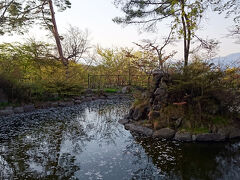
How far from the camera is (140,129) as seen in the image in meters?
5.61

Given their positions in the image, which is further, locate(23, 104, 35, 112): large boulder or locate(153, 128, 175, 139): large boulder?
locate(23, 104, 35, 112): large boulder

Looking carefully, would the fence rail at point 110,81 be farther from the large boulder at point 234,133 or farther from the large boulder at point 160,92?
the large boulder at point 234,133

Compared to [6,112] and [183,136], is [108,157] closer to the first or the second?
[183,136]

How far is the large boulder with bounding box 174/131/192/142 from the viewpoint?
4.77 meters

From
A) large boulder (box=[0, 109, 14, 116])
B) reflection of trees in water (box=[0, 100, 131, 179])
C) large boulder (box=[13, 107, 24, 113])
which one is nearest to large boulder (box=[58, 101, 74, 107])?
large boulder (box=[13, 107, 24, 113])

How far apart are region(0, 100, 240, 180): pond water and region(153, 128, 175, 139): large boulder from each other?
0.95ft

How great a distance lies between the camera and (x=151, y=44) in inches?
331

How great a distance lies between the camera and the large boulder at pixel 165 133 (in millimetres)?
4980

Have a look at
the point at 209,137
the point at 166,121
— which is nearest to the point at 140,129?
the point at 166,121

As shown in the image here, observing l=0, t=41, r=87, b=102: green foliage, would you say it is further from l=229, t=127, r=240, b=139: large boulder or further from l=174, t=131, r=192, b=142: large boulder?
l=229, t=127, r=240, b=139: large boulder

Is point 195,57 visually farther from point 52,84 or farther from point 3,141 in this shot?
point 52,84

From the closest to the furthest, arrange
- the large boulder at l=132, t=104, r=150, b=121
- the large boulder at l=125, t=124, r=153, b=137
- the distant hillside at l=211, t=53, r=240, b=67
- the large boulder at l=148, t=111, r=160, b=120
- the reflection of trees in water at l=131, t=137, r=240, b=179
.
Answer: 1. the reflection of trees in water at l=131, t=137, r=240, b=179
2. the distant hillside at l=211, t=53, r=240, b=67
3. the large boulder at l=125, t=124, r=153, b=137
4. the large boulder at l=148, t=111, r=160, b=120
5. the large boulder at l=132, t=104, r=150, b=121

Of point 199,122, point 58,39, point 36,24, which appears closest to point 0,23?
point 36,24

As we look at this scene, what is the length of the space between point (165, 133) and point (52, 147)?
2753mm
